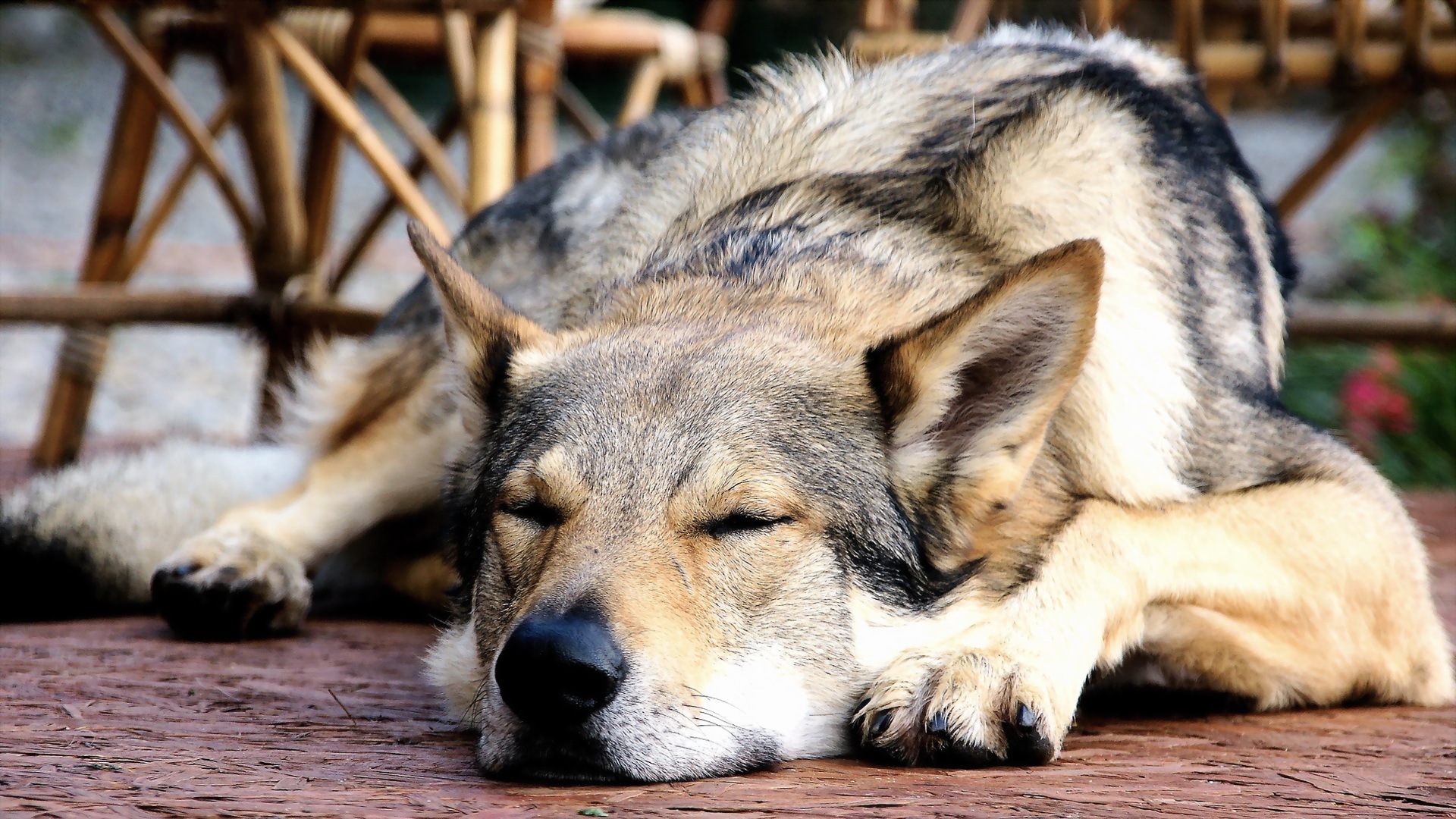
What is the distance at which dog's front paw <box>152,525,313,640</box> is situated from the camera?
3326 millimetres

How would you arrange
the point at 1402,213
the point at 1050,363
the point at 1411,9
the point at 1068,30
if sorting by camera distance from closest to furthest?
1. the point at 1050,363
2. the point at 1068,30
3. the point at 1411,9
4. the point at 1402,213

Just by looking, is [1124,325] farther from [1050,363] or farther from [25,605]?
[25,605]

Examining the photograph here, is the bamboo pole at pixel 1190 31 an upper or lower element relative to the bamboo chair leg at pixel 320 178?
upper

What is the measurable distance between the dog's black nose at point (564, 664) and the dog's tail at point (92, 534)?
6.79ft

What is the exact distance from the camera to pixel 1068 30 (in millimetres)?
3936

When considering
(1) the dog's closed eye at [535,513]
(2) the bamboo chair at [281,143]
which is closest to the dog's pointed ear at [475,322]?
(1) the dog's closed eye at [535,513]

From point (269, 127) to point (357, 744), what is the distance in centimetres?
348

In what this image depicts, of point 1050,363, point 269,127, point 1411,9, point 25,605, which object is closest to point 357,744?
point 1050,363

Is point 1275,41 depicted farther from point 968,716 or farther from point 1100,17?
point 968,716

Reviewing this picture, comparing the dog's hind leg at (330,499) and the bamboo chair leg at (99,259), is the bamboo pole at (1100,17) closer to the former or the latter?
the dog's hind leg at (330,499)

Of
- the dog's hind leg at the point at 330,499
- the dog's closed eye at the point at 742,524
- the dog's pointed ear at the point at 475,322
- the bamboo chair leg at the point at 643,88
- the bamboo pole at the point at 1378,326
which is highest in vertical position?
the bamboo chair leg at the point at 643,88

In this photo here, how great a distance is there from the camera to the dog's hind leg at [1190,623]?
227 centimetres

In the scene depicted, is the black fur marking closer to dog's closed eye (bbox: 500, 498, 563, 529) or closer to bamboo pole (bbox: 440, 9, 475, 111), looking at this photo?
dog's closed eye (bbox: 500, 498, 563, 529)

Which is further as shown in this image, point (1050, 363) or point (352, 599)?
point (352, 599)
